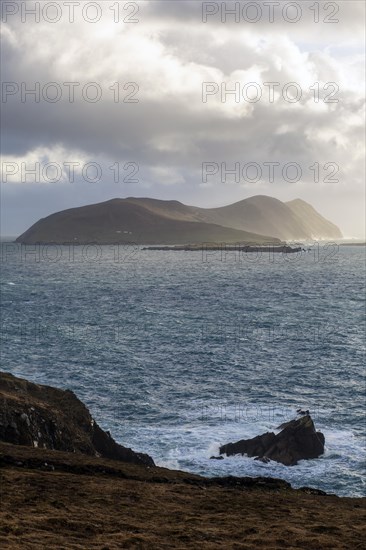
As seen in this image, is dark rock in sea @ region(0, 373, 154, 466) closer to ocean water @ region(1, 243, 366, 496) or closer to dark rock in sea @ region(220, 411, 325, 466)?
ocean water @ region(1, 243, 366, 496)

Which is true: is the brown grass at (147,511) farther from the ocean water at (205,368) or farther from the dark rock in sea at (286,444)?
the dark rock in sea at (286,444)

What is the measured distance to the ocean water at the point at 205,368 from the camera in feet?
123

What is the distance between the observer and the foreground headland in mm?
15766

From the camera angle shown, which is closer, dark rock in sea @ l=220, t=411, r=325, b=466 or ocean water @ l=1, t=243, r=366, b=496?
dark rock in sea @ l=220, t=411, r=325, b=466

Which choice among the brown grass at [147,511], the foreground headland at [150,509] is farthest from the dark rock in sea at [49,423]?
the brown grass at [147,511]

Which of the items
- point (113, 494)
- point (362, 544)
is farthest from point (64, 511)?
point (362, 544)

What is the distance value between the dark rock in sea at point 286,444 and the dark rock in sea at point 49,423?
7.82 m

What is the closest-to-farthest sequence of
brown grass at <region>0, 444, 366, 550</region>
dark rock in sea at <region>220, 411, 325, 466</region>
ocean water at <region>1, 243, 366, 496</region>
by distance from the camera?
brown grass at <region>0, 444, 366, 550</region> < dark rock in sea at <region>220, 411, 325, 466</region> < ocean water at <region>1, 243, 366, 496</region>

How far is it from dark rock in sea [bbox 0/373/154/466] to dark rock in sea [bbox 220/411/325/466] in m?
7.82

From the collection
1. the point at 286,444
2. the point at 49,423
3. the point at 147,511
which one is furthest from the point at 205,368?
the point at 147,511

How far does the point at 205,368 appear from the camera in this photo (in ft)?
182

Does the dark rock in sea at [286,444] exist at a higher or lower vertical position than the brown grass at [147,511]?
lower

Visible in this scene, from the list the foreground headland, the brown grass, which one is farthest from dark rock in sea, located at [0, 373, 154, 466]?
the brown grass

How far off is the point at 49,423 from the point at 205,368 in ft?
94.7
